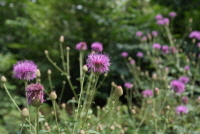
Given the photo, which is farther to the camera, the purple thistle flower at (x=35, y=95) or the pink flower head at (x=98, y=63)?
the pink flower head at (x=98, y=63)

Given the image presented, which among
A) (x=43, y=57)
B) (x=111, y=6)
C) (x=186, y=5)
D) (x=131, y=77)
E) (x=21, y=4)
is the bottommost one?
(x=131, y=77)

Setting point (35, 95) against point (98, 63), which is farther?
point (98, 63)

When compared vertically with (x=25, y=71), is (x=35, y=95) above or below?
below

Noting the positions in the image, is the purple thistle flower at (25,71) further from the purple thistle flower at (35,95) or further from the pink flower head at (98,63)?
the pink flower head at (98,63)

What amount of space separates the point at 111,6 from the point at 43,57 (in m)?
2.35

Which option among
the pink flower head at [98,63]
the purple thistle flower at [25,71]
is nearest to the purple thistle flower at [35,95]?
the purple thistle flower at [25,71]

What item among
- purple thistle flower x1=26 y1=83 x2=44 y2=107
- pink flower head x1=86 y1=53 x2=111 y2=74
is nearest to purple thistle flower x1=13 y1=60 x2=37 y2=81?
purple thistle flower x1=26 y1=83 x2=44 y2=107

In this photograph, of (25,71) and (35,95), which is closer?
(35,95)

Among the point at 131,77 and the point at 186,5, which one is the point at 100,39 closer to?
the point at 131,77

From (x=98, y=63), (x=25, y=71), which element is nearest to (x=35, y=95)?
(x=25, y=71)

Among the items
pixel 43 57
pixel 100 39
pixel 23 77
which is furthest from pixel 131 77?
pixel 23 77

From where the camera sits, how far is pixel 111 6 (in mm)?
5625

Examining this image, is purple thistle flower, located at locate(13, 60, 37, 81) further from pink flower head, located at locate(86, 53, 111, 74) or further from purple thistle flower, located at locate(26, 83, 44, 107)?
pink flower head, located at locate(86, 53, 111, 74)

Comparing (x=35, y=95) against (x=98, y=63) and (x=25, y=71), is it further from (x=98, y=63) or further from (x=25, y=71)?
(x=98, y=63)
